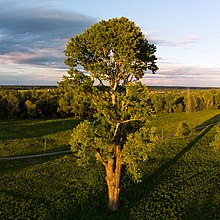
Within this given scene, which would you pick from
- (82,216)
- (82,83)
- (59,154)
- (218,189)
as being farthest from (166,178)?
(59,154)

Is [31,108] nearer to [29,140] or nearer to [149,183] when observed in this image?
[29,140]

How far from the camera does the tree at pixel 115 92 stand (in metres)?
23.2

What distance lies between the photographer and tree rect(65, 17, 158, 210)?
23156mm

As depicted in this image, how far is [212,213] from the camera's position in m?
26.7

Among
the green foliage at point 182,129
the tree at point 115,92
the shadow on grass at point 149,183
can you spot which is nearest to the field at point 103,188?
the shadow on grass at point 149,183

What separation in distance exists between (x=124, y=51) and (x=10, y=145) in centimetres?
4412

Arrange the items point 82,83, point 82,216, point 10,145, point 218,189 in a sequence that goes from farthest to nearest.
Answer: point 10,145 → point 218,189 → point 82,216 → point 82,83

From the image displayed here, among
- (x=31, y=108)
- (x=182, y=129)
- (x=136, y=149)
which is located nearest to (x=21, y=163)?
(x=136, y=149)

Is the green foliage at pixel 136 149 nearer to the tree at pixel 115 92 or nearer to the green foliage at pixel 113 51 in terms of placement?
the tree at pixel 115 92

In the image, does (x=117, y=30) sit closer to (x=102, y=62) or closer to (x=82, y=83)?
(x=102, y=62)

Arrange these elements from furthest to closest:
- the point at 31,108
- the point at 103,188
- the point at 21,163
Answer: the point at 31,108, the point at 21,163, the point at 103,188

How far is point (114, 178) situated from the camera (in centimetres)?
2589

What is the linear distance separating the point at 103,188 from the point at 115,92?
13948mm

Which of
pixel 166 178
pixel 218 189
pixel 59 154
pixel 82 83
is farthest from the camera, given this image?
pixel 59 154
